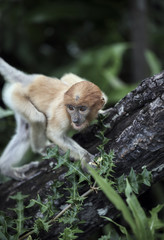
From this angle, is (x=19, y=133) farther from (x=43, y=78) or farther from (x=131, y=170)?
(x=131, y=170)

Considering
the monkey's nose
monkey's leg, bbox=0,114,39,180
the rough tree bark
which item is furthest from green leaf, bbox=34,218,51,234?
monkey's leg, bbox=0,114,39,180

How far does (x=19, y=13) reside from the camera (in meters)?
7.70

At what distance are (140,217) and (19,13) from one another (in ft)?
20.9

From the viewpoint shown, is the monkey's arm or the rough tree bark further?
the monkey's arm

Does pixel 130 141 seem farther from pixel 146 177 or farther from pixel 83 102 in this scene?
pixel 83 102

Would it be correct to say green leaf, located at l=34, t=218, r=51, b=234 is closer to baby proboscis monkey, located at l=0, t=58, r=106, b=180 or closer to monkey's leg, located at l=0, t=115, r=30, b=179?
baby proboscis monkey, located at l=0, t=58, r=106, b=180

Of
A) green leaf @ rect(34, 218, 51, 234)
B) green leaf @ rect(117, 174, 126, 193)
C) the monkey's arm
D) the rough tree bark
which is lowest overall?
green leaf @ rect(117, 174, 126, 193)

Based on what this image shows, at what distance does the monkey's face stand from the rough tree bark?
0.09 m

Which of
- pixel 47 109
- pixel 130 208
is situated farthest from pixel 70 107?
pixel 130 208

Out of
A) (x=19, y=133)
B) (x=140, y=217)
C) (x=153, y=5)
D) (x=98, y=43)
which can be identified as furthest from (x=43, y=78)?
(x=153, y=5)

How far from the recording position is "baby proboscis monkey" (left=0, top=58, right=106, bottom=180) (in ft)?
11.2

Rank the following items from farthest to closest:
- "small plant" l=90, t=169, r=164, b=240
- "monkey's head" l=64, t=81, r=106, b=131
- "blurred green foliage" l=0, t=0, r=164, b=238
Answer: "blurred green foliage" l=0, t=0, r=164, b=238 < "monkey's head" l=64, t=81, r=106, b=131 < "small plant" l=90, t=169, r=164, b=240

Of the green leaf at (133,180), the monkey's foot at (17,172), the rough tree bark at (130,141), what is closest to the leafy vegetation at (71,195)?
the green leaf at (133,180)

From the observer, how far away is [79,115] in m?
3.52
